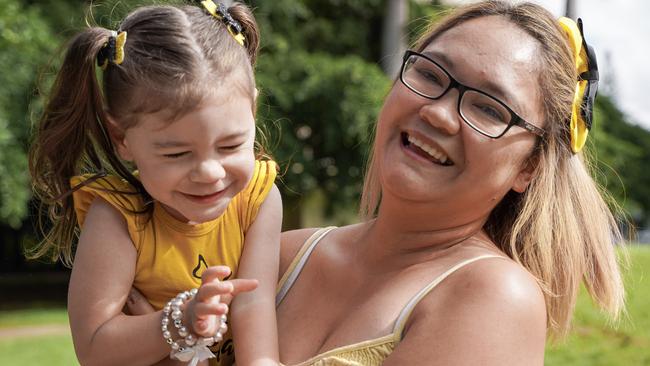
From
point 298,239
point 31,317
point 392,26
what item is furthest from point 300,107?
point 298,239

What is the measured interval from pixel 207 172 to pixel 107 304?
0.44 m

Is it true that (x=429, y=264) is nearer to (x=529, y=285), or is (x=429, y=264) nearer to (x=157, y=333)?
(x=529, y=285)

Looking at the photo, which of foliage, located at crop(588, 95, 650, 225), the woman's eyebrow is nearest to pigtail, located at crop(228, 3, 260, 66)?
the woman's eyebrow

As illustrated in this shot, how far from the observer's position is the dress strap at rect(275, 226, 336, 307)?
2545 mm

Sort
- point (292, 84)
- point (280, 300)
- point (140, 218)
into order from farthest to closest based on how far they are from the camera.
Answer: point (292, 84) < point (280, 300) < point (140, 218)

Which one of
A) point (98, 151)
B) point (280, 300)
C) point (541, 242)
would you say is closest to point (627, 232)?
point (541, 242)

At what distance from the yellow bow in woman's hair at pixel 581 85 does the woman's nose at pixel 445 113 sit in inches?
13.4

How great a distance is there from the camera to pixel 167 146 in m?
2.10

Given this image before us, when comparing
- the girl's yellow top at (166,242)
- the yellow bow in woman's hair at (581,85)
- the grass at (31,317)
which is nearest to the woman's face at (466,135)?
the yellow bow in woman's hair at (581,85)

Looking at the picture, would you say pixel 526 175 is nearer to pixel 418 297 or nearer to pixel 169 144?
→ pixel 418 297

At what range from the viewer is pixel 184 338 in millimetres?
2117

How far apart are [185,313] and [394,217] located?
0.65m

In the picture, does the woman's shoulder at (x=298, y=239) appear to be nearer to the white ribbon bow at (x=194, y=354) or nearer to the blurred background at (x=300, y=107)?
the white ribbon bow at (x=194, y=354)

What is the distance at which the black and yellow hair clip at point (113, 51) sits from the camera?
7.23ft
